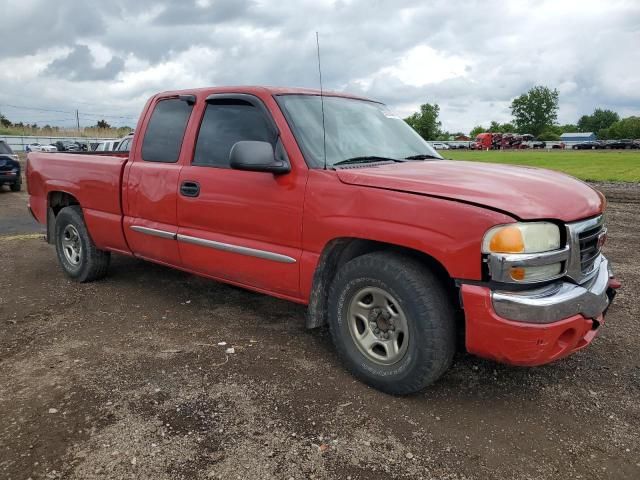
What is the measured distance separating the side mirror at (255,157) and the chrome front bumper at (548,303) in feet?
5.35

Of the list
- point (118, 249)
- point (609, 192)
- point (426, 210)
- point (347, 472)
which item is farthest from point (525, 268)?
point (609, 192)

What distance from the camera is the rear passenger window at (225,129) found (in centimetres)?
402

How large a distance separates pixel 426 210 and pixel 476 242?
1.09 feet

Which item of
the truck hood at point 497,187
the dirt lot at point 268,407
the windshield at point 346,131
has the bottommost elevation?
the dirt lot at point 268,407

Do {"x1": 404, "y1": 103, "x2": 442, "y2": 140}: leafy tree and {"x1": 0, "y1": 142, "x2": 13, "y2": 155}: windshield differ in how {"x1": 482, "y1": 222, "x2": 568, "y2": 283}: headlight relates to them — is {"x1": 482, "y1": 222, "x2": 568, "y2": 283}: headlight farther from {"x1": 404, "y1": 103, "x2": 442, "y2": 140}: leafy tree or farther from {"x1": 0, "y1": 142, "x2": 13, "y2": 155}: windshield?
{"x1": 404, "y1": 103, "x2": 442, "y2": 140}: leafy tree

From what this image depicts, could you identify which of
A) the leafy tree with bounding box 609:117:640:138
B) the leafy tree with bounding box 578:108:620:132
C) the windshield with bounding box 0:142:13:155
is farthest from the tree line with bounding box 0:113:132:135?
the leafy tree with bounding box 578:108:620:132

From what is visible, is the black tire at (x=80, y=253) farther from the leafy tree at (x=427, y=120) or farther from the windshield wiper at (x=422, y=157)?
the leafy tree at (x=427, y=120)

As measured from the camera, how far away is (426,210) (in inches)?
118

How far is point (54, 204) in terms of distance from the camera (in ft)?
19.8

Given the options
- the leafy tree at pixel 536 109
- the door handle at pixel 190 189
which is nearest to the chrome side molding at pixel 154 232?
the door handle at pixel 190 189

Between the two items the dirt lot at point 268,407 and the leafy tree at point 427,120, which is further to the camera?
the leafy tree at point 427,120

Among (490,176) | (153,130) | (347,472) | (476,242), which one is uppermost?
(153,130)

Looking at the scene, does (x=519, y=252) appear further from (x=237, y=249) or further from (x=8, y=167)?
(x=8, y=167)

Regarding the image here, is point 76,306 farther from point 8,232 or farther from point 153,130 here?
point 8,232
